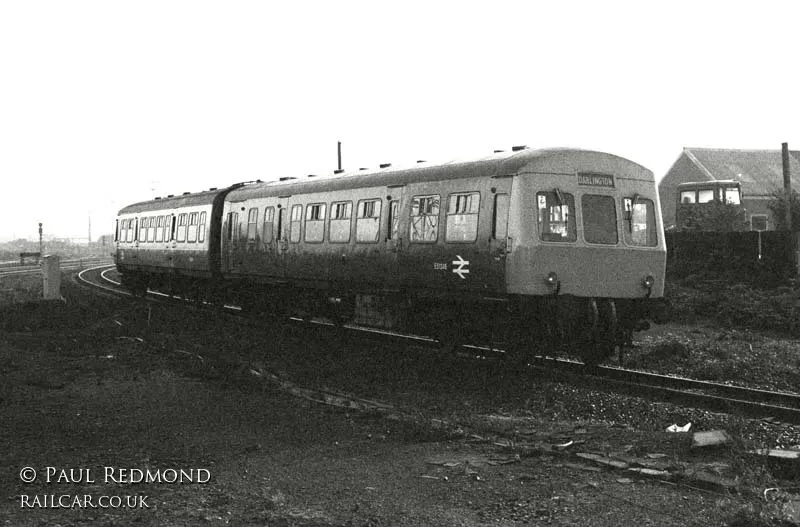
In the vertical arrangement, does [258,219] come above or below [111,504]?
above

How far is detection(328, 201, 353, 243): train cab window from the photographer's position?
14.9m

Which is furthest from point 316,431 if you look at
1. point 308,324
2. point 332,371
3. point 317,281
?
point 308,324

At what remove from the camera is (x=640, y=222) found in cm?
1202

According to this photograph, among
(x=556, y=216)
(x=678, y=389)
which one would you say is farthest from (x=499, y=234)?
(x=678, y=389)

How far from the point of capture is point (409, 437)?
7.71 meters

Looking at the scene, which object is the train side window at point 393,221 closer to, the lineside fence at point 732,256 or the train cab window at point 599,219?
the train cab window at point 599,219

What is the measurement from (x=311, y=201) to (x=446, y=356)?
5227 millimetres

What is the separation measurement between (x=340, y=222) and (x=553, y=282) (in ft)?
17.2

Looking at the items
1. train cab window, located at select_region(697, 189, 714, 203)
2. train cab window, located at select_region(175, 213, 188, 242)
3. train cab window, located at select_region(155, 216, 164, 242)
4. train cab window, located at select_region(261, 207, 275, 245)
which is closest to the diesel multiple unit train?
train cab window, located at select_region(261, 207, 275, 245)

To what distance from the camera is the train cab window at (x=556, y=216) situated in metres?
11.0

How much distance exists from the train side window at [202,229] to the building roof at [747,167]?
38.3 m

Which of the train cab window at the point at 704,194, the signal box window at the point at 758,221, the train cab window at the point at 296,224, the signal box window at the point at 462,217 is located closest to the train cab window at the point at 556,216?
the signal box window at the point at 462,217

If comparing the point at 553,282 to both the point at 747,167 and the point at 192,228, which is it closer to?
the point at 192,228

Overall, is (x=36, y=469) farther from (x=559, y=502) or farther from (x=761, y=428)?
(x=761, y=428)
